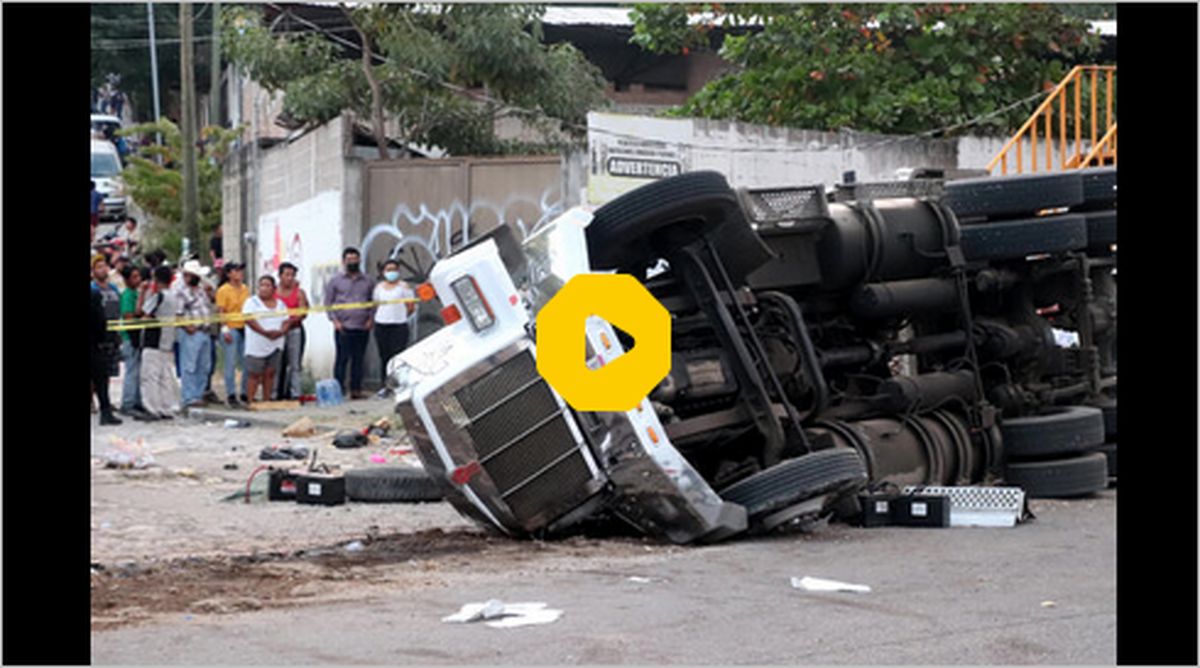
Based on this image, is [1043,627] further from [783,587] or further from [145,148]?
[145,148]

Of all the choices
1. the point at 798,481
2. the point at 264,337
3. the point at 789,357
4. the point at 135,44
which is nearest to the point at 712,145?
the point at 264,337

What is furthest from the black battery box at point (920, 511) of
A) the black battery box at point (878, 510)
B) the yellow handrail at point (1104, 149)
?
the yellow handrail at point (1104, 149)

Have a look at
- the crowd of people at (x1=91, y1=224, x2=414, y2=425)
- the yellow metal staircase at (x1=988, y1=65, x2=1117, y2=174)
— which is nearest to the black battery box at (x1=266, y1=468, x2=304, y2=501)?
the crowd of people at (x1=91, y1=224, x2=414, y2=425)

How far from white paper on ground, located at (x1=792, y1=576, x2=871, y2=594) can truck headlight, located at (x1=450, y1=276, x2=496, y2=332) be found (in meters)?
2.14

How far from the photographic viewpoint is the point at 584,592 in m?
8.02

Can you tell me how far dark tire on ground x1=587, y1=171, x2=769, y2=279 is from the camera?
380 inches

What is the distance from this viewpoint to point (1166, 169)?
5059 mm

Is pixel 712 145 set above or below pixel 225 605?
above

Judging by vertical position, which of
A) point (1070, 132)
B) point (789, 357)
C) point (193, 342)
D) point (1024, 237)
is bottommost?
point (193, 342)

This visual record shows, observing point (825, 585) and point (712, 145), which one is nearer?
point (825, 585)

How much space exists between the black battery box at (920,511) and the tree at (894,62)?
48.5 ft

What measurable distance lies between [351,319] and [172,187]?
16.0 m

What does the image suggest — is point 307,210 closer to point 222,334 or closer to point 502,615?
point 222,334

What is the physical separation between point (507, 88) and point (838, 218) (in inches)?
568
